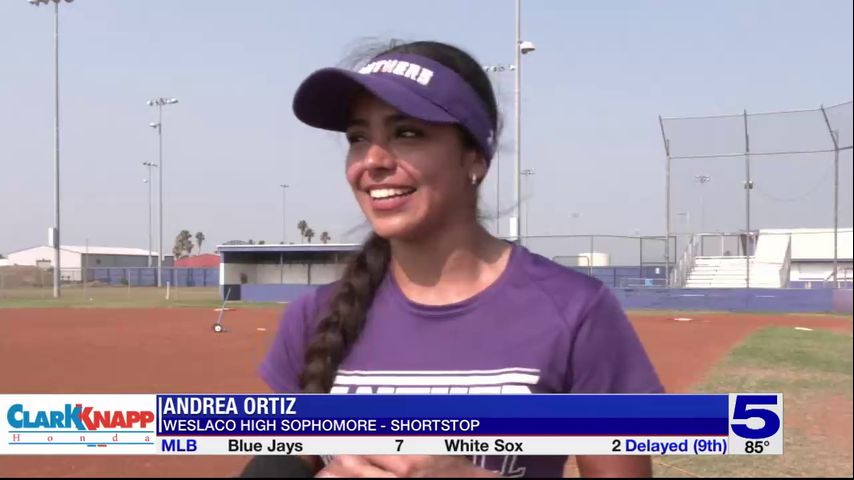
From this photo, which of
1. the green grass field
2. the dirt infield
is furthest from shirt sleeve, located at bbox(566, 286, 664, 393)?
the green grass field

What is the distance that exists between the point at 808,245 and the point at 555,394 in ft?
4.47

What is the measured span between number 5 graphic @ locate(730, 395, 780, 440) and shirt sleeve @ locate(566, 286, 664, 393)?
59 cm

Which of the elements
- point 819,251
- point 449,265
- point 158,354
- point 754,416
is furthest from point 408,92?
point 158,354

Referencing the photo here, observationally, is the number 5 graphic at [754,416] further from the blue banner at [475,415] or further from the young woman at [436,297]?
the young woman at [436,297]

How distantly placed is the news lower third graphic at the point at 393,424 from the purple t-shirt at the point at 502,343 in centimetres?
5

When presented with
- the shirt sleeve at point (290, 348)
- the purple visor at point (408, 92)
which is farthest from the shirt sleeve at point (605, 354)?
the shirt sleeve at point (290, 348)

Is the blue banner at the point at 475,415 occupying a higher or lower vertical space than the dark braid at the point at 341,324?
lower

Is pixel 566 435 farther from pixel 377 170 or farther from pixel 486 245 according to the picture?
pixel 377 170

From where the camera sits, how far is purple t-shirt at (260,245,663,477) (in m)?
0.87

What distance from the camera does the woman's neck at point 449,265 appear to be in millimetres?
950

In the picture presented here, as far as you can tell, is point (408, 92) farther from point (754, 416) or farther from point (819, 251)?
point (819, 251)

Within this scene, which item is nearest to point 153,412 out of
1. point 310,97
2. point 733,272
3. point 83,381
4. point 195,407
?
point 195,407

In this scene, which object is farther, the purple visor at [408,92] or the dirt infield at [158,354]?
the dirt infield at [158,354]

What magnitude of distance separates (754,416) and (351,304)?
93 centimetres
